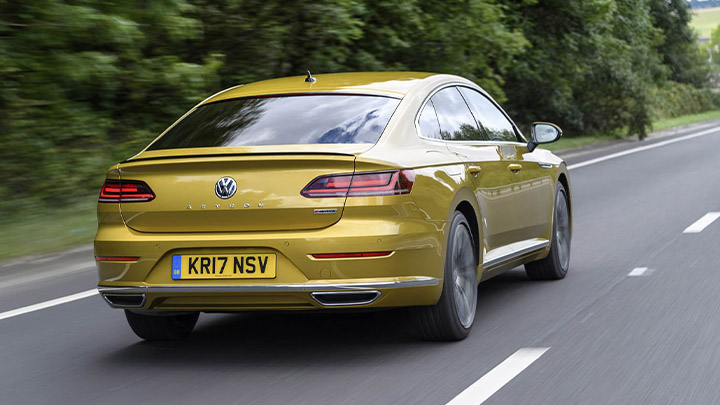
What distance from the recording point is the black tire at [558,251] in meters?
8.12

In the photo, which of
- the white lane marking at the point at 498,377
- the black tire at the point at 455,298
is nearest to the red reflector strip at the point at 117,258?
the black tire at the point at 455,298

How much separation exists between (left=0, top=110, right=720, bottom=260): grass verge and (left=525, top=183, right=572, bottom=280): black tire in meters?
4.63

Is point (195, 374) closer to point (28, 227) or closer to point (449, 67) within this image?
point (28, 227)

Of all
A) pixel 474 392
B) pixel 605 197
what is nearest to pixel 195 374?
pixel 474 392

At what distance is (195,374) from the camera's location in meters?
5.46

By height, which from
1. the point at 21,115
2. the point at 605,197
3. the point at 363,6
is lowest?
the point at 605,197

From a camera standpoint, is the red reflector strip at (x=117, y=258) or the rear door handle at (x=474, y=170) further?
the rear door handle at (x=474, y=170)

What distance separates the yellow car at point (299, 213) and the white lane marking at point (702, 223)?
5.16 metres

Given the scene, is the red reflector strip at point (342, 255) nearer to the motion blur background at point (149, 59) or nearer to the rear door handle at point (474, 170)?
the rear door handle at point (474, 170)

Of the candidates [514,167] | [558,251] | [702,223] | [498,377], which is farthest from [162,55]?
[498,377]

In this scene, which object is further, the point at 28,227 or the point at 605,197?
the point at 605,197

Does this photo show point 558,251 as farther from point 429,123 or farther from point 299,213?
point 299,213

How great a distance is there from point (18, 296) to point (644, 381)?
491 cm

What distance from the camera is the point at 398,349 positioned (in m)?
5.88
